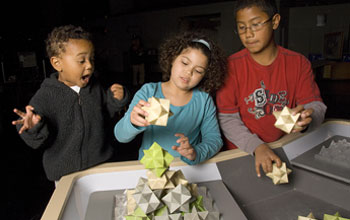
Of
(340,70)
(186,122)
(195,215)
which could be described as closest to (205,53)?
(186,122)

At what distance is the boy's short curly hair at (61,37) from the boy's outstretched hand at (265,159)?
0.84m

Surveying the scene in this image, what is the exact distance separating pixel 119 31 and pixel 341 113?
241 inches

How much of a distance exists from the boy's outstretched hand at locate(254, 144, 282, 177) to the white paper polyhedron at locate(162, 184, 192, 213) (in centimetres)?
40

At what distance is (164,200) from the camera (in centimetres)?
78

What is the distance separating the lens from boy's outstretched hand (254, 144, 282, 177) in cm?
103

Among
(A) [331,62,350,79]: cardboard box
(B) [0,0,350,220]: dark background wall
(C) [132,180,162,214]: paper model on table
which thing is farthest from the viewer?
(A) [331,62,350,79]: cardboard box

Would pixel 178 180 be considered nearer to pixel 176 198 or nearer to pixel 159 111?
pixel 176 198

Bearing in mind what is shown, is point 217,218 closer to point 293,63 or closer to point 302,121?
point 302,121

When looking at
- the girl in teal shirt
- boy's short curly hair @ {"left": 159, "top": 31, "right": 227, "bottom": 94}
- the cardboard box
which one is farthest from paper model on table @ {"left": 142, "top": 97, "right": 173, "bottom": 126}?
the cardboard box

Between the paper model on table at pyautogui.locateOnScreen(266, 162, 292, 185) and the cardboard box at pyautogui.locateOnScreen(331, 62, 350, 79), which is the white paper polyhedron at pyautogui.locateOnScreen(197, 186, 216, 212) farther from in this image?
the cardboard box at pyautogui.locateOnScreen(331, 62, 350, 79)

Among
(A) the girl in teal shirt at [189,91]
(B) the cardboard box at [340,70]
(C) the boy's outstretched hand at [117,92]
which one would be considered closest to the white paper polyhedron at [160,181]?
(A) the girl in teal shirt at [189,91]

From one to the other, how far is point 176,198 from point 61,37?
0.79 m

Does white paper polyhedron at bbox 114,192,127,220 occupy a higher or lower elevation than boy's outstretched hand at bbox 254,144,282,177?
lower

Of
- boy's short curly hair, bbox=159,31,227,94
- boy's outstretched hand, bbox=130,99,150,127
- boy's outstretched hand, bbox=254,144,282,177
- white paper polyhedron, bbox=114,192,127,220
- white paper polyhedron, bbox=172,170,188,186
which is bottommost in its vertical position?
white paper polyhedron, bbox=114,192,127,220
